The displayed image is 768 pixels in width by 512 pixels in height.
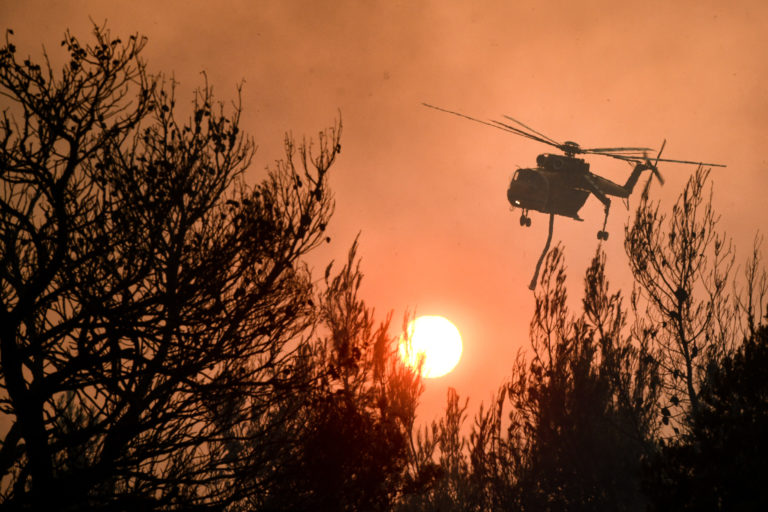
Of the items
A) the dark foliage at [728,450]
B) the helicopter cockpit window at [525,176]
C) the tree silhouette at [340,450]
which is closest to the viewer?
the tree silhouette at [340,450]

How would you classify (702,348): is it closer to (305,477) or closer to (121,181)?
(305,477)

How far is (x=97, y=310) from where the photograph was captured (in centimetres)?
524

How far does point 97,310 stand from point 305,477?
2.85 m

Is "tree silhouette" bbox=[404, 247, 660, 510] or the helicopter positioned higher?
the helicopter

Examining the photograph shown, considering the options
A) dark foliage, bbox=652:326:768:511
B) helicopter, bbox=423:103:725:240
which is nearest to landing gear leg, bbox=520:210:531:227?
helicopter, bbox=423:103:725:240

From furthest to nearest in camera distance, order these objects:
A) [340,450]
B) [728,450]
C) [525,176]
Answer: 1. [525,176]
2. [728,450]
3. [340,450]

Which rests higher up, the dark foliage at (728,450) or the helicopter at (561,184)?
the helicopter at (561,184)

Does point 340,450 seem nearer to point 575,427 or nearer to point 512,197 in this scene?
point 575,427

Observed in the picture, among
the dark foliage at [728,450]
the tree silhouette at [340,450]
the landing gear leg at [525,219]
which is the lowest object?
the tree silhouette at [340,450]

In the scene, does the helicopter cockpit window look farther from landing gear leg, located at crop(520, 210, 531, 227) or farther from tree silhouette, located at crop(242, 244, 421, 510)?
tree silhouette, located at crop(242, 244, 421, 510)

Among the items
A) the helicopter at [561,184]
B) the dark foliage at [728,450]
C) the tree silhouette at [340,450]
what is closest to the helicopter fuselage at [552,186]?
the helicopter at [561,184]

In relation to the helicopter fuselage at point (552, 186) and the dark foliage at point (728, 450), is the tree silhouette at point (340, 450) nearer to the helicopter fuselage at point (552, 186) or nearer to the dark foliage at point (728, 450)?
the dark foliage at point (728, 450)

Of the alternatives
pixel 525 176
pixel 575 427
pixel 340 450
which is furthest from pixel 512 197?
pixel 340 450

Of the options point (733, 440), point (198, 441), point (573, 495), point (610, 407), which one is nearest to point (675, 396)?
point (610, 407)
